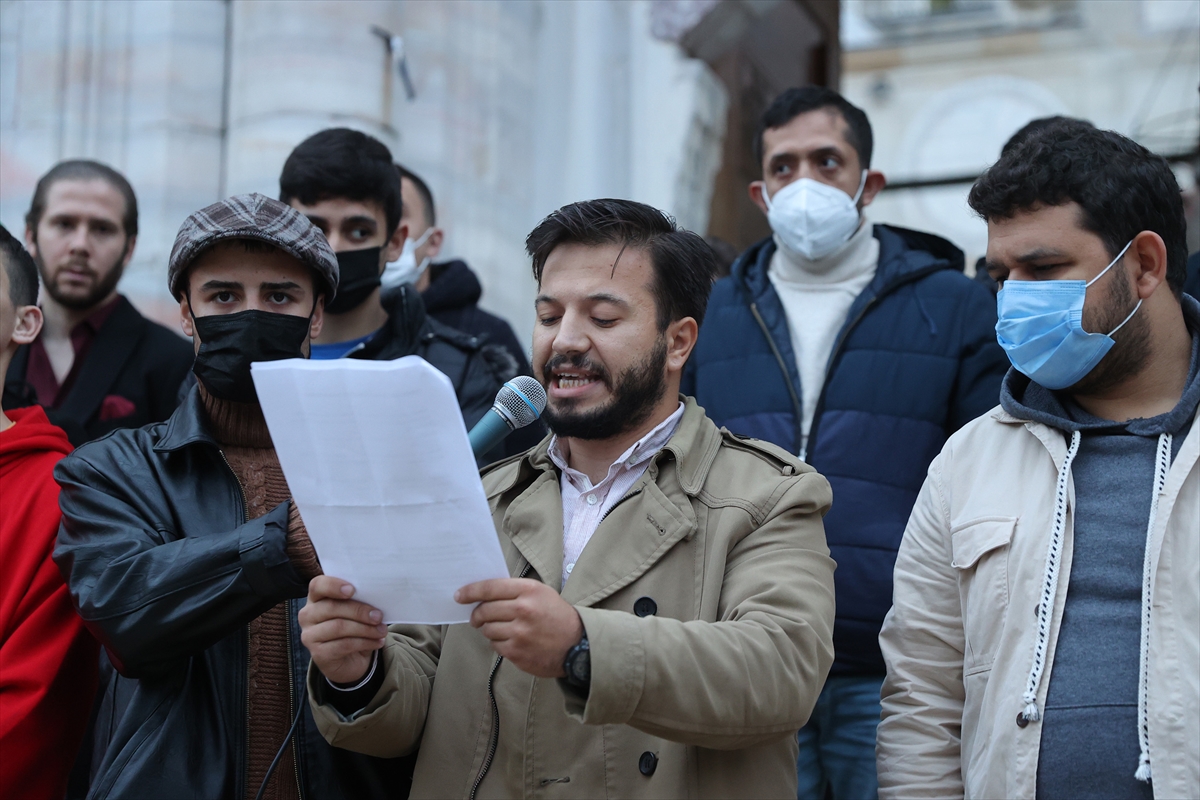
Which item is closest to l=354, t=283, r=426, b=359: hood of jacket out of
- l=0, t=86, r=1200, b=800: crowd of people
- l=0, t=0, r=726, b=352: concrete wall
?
l=0, t=86, r=1200, b=800: crowd of people

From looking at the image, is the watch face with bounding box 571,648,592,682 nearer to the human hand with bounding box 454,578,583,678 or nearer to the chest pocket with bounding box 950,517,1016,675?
the human hand with bounding box 454,578,583,678

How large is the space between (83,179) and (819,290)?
282 cm

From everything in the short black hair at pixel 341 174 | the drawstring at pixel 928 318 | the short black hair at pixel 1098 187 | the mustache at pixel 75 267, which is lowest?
the drawstring at pixel 928 318

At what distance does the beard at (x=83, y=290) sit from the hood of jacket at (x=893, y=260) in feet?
7.70

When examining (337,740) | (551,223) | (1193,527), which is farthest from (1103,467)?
(337,740)

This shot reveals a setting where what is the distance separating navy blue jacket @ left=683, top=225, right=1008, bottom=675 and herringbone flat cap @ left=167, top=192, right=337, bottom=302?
1.43 metres

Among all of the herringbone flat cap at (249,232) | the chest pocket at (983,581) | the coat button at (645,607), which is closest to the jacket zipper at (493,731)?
the coat button at (645,607)

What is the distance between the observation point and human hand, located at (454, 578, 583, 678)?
2314 mm

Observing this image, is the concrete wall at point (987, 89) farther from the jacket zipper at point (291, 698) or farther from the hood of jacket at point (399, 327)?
the jacket zipper at point (291, 698)

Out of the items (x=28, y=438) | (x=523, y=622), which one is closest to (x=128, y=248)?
(x=28, y=438)

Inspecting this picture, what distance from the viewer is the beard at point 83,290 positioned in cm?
491

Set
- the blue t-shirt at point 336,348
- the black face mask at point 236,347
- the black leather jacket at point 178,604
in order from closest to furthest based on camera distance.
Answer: the black leather jacket at point 178,604, the black face mask at point 236,347, the blue t-shirt at point 336,348

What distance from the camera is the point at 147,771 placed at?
2.84 m

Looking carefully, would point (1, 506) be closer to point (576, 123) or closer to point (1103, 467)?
point (1103, 467)
